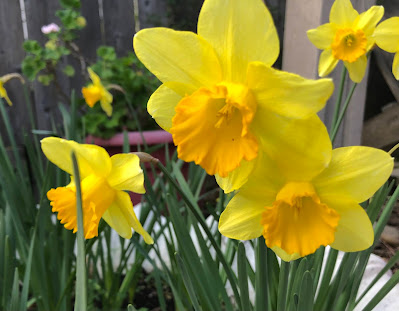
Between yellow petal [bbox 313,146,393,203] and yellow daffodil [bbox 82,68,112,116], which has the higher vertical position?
yellow petal [bbox 313,146,393,203]

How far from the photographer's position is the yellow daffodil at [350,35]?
0.84m

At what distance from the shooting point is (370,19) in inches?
33.7

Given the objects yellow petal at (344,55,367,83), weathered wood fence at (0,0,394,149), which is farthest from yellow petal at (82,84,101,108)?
yellow petal at (344,55,367,83)

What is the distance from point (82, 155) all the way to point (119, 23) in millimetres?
2216

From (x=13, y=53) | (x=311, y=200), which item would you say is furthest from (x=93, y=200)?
(x=13, y=53)

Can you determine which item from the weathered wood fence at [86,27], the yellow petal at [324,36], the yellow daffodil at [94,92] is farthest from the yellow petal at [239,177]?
the weathered wood fence at [86,27]

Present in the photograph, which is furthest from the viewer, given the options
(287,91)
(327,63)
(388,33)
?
(327,63)

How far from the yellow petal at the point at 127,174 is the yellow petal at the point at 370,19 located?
0.65 metres

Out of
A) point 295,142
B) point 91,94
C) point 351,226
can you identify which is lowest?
point 91,94

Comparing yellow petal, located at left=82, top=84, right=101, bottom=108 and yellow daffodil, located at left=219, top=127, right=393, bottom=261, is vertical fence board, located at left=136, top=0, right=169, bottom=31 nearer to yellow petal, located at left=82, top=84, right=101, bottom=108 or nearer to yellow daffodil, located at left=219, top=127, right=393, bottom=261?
yellow petal, located at left=82, top=84, right=101, bottom=108

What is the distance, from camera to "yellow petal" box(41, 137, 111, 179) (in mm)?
487

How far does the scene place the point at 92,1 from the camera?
8.07 feet

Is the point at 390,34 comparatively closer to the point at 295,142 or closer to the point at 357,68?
the point at 357,68

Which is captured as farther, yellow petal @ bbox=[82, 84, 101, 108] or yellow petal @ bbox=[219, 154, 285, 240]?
yellow petal @ bbox=[82, 84, 101, 108]
